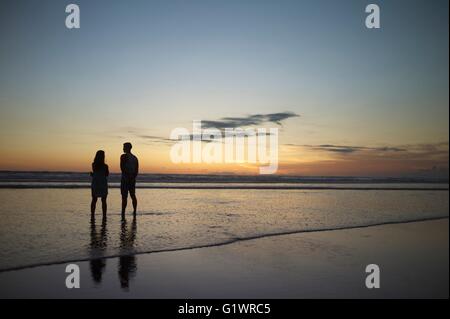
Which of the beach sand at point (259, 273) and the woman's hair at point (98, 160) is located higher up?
the woman's hair at point (98, 160)

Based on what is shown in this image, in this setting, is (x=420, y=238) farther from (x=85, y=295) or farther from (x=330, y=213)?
(x=85, y=295)

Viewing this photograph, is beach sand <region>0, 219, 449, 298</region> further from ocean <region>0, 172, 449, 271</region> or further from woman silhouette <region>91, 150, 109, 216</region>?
woman silhouette <region>91, 150, 109, 216</region>

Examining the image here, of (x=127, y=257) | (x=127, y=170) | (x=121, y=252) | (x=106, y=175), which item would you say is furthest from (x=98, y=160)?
(x=127, y=257)

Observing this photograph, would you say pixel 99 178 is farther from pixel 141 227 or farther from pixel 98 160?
pixel 141 227

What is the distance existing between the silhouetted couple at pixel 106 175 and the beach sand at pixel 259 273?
4655mm

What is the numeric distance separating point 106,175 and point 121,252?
476 cm

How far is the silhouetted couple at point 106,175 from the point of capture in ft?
35.8

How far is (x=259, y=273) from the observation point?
5879 mm

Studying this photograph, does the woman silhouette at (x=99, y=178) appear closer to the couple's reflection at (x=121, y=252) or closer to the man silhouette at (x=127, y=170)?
the man silhouette at (x=127, y=170)

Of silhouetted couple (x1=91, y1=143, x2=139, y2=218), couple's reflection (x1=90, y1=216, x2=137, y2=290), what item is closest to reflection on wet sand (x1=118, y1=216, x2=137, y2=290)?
couple's reflection (x1=90, y1=216, x2=137, y2=290)

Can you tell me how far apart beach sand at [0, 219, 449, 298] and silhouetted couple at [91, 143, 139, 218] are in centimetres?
466

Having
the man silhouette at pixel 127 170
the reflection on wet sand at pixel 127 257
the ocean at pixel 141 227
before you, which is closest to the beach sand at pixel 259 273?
the reflection on wet sand at pixel 127 257
